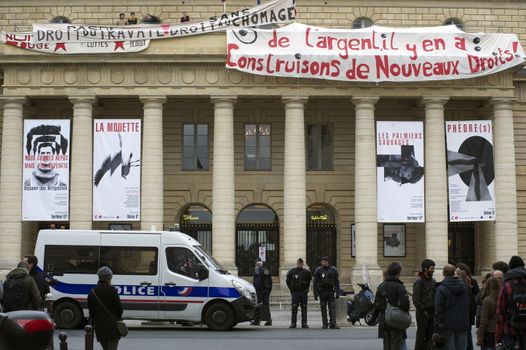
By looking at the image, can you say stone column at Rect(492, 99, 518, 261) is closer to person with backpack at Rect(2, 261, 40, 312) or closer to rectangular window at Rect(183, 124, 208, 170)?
rectangular window at Rect(183, 124, 208, 170)

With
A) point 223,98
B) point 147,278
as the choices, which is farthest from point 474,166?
point 147,278

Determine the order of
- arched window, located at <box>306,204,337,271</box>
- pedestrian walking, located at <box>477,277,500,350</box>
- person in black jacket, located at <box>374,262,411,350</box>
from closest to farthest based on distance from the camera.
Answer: pedestrian walking, located at <box>477,277,500,350</box> < person in black jacket, located at <box>374,262,411,350</box> < arched window, located at <box>306,204,337,271</box>

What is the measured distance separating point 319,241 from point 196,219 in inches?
242

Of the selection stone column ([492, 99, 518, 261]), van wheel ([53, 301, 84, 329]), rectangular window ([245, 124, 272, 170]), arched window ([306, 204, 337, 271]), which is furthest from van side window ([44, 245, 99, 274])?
stone column ([492, 99, 518, 261])

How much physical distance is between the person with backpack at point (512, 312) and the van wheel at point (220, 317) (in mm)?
13454

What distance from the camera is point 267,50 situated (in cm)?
3894

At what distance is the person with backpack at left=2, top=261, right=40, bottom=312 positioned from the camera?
52.0ft

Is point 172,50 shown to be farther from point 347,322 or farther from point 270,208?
point 347,322

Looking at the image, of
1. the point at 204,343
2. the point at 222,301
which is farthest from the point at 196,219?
the point at 204,343

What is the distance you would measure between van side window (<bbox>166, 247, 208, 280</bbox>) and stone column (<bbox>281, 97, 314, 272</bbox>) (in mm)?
14048

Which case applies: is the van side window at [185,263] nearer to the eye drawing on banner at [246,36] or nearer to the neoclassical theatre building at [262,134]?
the neoclassical theatre building at [262,134]

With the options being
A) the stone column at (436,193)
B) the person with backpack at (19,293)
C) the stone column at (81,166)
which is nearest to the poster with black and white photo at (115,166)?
the stone column at (81,166)

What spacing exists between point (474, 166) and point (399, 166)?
338cm

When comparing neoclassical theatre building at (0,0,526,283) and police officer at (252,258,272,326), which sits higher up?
neoclassical theatre building at (0,0,526,283)
